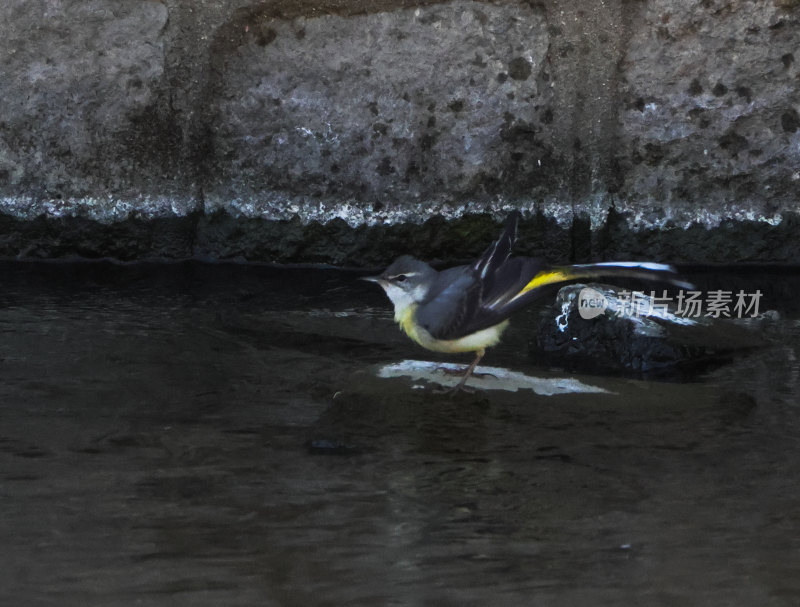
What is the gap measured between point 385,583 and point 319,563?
157 millimetres

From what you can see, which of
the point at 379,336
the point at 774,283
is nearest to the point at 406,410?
the point at 379,336

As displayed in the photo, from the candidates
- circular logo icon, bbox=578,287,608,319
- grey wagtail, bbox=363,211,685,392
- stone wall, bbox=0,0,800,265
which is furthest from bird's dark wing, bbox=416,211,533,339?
stone wall, bbox=0,0,800,265

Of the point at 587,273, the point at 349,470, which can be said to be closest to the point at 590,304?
the point at 587,273

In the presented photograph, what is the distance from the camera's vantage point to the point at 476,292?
3861 mm

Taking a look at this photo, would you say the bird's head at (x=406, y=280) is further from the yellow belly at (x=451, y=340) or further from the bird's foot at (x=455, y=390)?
the bird's foot at (x=455, y=390)

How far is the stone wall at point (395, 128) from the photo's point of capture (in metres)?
4.54

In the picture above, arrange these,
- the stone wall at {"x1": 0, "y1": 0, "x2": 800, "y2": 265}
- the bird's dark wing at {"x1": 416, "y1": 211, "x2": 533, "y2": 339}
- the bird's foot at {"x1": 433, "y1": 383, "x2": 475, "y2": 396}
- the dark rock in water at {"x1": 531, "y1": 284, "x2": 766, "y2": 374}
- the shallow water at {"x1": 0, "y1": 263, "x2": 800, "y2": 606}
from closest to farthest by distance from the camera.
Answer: the shallow water at {"x1": 0, "y1": 263, "x2": 800, "y2": 606}, the bird's foot at {"x1": 433, "y1": 383, "x2": 475, "y2": 396}, the bird's dark wing at {"x1": 416, "y1": 211, "x2": 533, "y2": 339}, the dark rock in water at {"x1": 531, "y1": 284, "x2": 766, "y2": 374}, the stone wall at {"x1": 0, "y1": 0, "x2": 800, "y2": 265}

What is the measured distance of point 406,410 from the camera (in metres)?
3.53

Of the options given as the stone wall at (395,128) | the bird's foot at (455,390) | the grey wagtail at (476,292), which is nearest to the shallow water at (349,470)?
the bird's foot at (455,390)

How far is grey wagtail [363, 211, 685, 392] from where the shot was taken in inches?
150

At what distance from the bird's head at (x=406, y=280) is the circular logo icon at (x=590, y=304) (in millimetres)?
494

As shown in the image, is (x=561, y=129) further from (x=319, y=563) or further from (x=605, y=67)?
(x=319, y=563)

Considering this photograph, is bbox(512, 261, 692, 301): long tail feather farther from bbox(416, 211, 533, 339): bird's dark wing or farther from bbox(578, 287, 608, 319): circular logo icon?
bbox(578, 287, 608, 319): circular logo icon

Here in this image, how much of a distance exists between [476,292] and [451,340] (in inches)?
6.6
